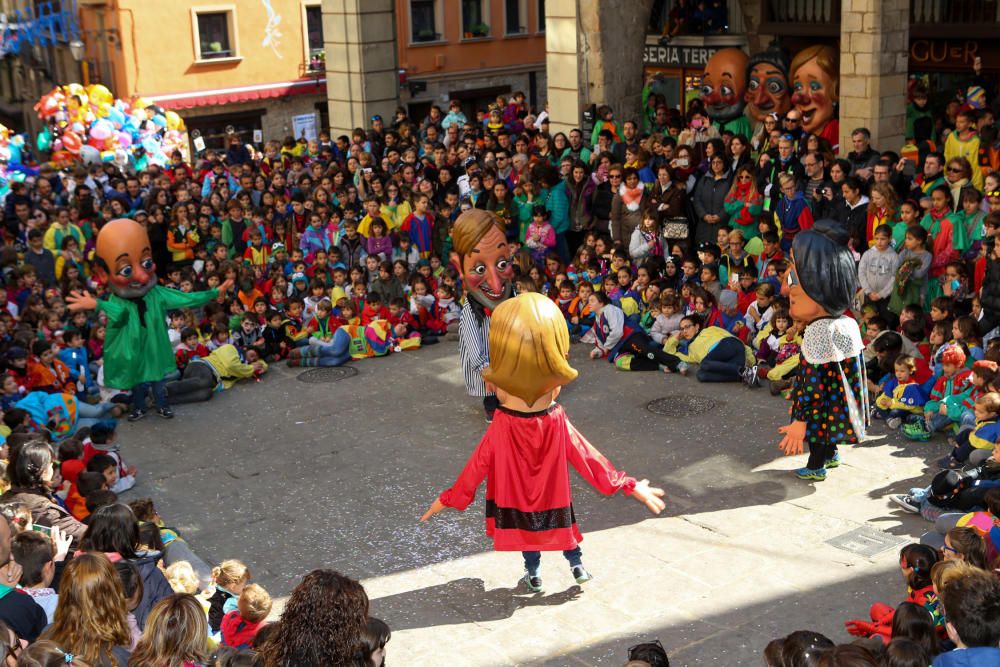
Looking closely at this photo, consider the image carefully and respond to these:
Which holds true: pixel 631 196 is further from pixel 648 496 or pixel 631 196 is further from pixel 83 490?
pixel 83 490

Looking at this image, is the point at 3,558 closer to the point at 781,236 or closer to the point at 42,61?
the point at 781,236

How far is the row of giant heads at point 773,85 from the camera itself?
15.1 meters

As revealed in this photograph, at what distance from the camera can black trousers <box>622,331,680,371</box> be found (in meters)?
12.2

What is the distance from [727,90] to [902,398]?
7316 mm

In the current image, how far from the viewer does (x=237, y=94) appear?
2920 centimetres

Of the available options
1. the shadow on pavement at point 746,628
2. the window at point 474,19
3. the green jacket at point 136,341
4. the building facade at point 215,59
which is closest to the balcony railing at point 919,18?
the shadow on pavement at point 746,628

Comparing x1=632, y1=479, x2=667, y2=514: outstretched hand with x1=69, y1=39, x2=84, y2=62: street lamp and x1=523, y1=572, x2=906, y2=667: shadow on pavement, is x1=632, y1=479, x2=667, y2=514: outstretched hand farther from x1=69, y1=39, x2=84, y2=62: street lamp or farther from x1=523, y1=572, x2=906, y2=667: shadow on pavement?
x1=69, y1=39, x2=84, y2=62: street lamp

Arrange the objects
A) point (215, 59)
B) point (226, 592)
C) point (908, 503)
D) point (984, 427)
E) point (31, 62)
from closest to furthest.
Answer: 1. point (226, 592)
2. point (908, 503)
3. point (984, 427)
4. point (215, 59)
5. point (31, 62)

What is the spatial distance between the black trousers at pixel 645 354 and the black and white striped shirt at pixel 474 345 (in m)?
2.17

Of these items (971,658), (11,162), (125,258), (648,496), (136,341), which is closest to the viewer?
Answer: (971,658)

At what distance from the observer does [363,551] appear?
8.64 m

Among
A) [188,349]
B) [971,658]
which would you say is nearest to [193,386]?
[188,349]

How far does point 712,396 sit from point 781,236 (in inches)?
89.1

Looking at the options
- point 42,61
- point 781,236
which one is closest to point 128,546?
point 781,236
